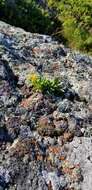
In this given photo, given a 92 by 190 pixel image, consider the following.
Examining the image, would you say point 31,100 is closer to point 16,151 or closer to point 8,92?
point 8,92

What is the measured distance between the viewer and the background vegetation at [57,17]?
16.7 m

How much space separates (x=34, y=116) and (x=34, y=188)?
6.90 feet

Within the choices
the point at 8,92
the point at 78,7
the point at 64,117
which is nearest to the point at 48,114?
the point at 64,117

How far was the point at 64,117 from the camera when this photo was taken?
36.7 ft

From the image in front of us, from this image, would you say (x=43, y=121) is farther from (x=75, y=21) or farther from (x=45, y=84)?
(x=75, y=21)

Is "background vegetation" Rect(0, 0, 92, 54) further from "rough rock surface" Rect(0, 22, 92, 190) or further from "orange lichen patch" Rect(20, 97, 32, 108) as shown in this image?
"orange lichen patch" Rect(20, 97, 32, 108)

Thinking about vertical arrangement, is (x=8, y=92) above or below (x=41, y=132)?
above

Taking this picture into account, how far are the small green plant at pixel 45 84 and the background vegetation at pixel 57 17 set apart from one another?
16.6 feet

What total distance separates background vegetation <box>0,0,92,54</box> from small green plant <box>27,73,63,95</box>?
200 inches

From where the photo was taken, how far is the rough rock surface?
976 cm

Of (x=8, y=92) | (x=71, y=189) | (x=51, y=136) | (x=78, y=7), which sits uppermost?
(x=78, y=7)

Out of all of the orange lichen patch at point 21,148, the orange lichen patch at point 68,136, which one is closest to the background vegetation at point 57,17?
the orange lichen patch at point 68,136

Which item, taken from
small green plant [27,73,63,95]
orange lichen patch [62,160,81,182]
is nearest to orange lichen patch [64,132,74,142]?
orange lichen patch [62,160,81,182]

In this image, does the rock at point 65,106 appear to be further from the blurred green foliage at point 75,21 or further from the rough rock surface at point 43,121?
the blurred green foliage at point 75,21
